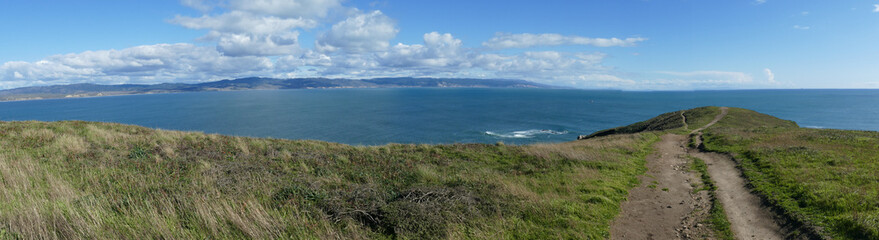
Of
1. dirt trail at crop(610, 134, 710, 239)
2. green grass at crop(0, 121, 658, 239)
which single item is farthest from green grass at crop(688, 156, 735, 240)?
green grass at crop(0, 121, 658, 239)

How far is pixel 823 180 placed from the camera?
49.2 feet

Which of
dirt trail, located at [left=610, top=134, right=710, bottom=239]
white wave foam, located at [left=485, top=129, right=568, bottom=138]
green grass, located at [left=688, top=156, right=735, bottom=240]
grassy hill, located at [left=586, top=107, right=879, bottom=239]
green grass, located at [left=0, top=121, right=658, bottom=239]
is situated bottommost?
white wave foam, located at [left=485, top=129, right=568, bottom=138]

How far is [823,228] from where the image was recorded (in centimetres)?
1030

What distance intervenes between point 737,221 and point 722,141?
915 inches

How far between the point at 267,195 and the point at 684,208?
1467 centimetres

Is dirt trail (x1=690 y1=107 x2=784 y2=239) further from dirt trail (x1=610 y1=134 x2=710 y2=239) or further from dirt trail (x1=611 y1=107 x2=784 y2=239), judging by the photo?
dirt trail (x1=610 y1=134 x2=710 y2=239)

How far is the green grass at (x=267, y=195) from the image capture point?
23.4 ft

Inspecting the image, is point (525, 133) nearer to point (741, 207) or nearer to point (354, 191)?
point (741, 207)

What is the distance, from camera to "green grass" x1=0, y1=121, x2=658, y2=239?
7117mm

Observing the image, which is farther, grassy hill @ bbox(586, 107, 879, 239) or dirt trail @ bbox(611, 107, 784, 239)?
dirt trail @ bbox(611, 107, 784, 239)

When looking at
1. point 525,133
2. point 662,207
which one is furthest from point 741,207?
point 525,133

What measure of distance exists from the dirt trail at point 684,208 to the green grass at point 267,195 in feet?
2.35

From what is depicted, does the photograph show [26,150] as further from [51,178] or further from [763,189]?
[763,189]

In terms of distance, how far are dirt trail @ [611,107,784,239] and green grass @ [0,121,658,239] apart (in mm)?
717
